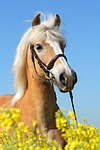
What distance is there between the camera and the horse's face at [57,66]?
3863mm

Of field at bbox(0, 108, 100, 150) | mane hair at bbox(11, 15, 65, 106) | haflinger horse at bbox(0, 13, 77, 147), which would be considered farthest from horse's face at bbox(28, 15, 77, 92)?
field at bbox(0, 108, 100, 150)

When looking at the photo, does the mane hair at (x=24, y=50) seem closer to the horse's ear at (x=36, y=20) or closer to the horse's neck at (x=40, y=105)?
the horse's ear at (x=36, y=20)

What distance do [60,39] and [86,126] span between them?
2665 mm

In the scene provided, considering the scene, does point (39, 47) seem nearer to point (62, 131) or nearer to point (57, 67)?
point (57, 67)

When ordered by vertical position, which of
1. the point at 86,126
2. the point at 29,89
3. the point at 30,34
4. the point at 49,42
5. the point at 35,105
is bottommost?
the point at 86,126

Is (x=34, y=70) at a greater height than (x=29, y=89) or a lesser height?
greater

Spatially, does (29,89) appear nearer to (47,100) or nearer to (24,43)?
(47,100)

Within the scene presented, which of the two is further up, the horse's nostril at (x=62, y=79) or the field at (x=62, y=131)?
the horse's nostril at (x=62, y=79)

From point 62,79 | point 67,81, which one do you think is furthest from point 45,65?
point 67,81

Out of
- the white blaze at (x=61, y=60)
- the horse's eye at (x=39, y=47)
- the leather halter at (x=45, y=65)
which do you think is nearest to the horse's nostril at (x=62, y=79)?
the white blaze at (x=61, y=60)

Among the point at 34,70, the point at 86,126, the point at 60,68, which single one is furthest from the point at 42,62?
the point at 86,126

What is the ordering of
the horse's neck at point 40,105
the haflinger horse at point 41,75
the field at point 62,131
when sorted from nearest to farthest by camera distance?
the field at point 62,131
the haflinger horse at point 41,75
the horse's neck at point 40,105

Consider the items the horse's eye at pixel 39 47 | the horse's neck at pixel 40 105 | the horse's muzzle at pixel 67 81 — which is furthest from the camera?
the horse's eye at pixel 39 47

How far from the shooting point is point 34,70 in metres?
4.61
